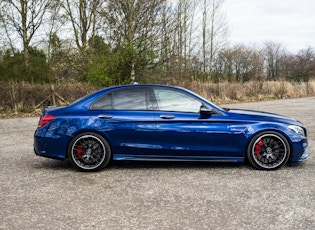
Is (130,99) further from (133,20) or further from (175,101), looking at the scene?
(133,20)

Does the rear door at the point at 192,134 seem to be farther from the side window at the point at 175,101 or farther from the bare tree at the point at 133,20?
the bare tree at the point at 133,20

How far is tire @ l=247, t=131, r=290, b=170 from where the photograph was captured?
5.56m

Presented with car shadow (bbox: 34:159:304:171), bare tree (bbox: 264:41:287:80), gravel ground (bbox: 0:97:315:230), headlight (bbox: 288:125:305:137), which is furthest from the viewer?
bare tree (bbox: 264:41:287:80)

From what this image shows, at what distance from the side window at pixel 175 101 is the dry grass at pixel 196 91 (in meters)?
11.7

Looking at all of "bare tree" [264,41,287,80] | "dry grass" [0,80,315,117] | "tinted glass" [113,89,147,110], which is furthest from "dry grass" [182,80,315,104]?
"bare tree" [264,41,287,80]

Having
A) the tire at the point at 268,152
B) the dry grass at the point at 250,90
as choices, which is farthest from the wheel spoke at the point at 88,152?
the dry grass at the point at 250,90

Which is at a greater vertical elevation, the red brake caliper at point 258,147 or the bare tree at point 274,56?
the bare tree at point 274,56

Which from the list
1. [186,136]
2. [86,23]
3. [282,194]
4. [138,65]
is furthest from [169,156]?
[86,23]

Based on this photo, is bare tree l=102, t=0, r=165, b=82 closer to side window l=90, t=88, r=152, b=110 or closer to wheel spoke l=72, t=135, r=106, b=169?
side window l=90, t=88, r=152, b=110

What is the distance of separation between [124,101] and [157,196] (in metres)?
1.97

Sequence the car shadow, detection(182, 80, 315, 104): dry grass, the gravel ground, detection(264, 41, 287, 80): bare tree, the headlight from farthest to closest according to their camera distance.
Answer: detection(264, 41, 287, 80): bare tree
detection(182, 80, 315, 104): dry grass
the car shadow
the headlight
the gravel ground

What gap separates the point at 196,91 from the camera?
22.2 m

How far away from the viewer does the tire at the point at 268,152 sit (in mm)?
5559

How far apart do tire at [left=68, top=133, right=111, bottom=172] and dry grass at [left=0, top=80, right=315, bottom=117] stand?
1117 centimetres
